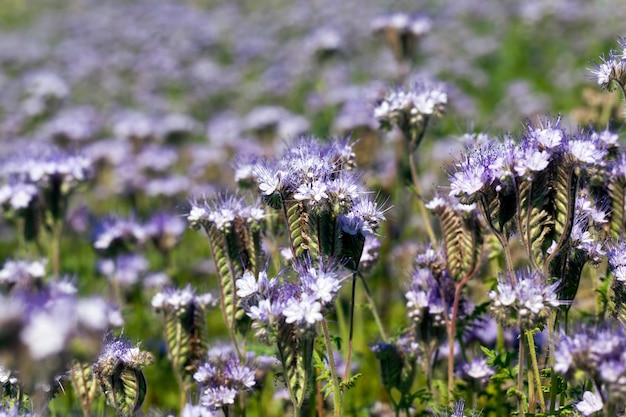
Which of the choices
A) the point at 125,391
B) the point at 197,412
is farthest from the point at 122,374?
the point at 197,412

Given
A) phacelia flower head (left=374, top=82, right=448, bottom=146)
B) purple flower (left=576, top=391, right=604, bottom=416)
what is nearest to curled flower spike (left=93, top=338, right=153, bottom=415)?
purple flower (left=576, top=391, right=604, bottom=416)

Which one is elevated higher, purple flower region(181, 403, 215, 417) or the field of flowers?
the field of flowers

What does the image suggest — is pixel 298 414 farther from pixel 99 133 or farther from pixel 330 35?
pixel 99 133

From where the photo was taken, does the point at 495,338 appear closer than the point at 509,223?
No

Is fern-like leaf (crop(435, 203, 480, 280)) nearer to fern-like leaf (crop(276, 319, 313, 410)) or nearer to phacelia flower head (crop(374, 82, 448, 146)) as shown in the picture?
phacelia flower head (crop(374, 82, 448, 146))

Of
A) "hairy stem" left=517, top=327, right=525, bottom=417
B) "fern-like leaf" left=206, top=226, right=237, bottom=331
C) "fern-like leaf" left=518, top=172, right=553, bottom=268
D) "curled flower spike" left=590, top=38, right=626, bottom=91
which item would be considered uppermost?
"curled flower spike" left=590, top=38, right=626, bottom=91

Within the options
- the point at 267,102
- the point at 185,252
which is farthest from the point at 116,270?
the point at 267,102

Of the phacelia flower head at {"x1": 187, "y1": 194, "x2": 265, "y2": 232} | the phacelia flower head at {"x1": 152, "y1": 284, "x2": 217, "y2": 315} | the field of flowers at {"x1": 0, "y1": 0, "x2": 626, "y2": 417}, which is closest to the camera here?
the field of flowers at {"x1": 0, "y1": 0, "x2": 626, "y2": 417}
